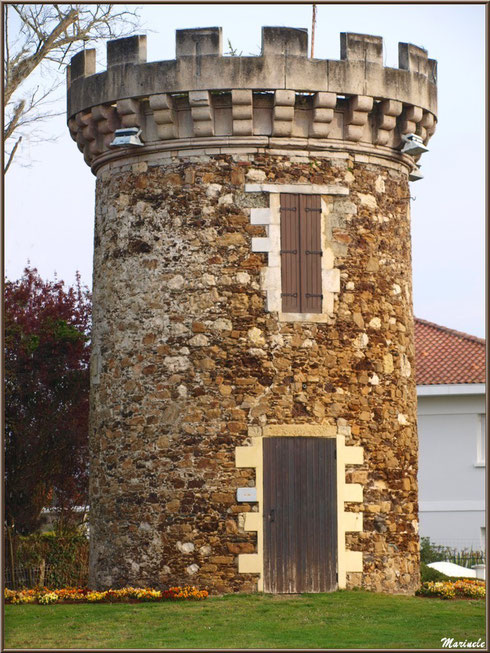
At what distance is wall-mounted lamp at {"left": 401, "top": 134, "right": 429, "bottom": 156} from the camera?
18717 millimetres

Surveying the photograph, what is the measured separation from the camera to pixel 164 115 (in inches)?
707

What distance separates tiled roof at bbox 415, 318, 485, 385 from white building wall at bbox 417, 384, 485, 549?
355mm

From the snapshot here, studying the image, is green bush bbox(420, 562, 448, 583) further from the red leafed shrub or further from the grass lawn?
the red leafed shrub

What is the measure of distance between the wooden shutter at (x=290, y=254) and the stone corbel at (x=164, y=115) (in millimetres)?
1774

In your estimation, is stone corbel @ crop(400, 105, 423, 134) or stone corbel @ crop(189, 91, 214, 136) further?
stone corbel @ crop(400, 105, 423, 134)

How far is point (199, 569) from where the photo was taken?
17.2 m

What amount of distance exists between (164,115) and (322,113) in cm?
215

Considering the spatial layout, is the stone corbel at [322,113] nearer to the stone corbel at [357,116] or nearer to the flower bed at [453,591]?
the stone corbel at [357,116]

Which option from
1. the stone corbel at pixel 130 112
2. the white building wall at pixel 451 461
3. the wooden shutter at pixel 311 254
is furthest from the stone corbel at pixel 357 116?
the white building wall at pixel 451 461

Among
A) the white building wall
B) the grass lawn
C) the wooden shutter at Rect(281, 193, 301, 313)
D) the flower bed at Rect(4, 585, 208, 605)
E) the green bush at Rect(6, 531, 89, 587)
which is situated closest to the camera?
the grass lawn

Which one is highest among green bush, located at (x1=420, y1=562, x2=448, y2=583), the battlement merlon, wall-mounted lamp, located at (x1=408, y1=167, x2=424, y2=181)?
the battlement merlon

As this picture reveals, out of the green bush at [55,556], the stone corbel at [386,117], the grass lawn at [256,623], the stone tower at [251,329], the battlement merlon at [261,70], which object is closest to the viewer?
the grass lawn at [256,623]

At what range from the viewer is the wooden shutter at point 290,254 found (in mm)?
17719

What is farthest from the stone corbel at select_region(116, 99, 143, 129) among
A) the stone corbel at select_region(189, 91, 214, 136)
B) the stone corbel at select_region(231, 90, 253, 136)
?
the stone corbel at select_region(231, 90, 253, 136)
